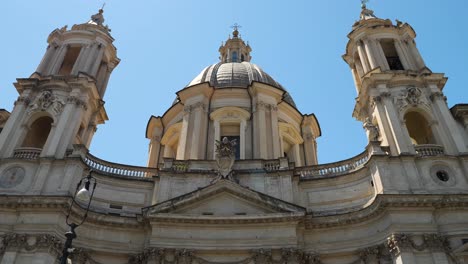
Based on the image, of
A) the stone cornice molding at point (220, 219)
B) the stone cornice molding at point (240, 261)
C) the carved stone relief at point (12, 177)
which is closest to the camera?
the stone cornice molding at point (240, 261)

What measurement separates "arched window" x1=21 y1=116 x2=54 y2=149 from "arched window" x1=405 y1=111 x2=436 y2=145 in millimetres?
20571

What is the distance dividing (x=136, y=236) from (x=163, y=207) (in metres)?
1.86

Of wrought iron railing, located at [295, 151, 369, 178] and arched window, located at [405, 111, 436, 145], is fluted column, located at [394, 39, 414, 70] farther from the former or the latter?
wrought iron railing, located at [295, 151, 369, 178]

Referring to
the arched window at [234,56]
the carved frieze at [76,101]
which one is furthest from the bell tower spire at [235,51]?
the carved frieze at [76,101]

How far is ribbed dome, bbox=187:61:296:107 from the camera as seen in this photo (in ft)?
99.2

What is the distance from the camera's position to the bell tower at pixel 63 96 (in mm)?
21141

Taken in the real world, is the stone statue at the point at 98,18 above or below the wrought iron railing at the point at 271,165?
above

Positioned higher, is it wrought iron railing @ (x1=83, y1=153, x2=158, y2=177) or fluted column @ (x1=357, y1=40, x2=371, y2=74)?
fluted column @ (x1=357, y1=40, x2=371, y2=74)

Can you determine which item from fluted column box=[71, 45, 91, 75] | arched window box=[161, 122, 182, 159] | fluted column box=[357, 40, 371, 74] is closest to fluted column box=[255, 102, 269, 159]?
arched window box=[161, 122, 182, 159]

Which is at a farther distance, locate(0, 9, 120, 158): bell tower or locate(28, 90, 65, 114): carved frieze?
locate(28, 90, 65, 114): carved frieze

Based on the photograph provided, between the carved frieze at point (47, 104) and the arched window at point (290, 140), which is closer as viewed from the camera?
the carved frieze at point (47, 104)

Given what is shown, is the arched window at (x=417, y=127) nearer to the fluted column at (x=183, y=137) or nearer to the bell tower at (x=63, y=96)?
the fluted column at (x=183, y=137)

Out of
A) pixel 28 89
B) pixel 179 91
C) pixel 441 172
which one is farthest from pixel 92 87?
pixel 441 172

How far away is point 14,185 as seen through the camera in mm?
19344
